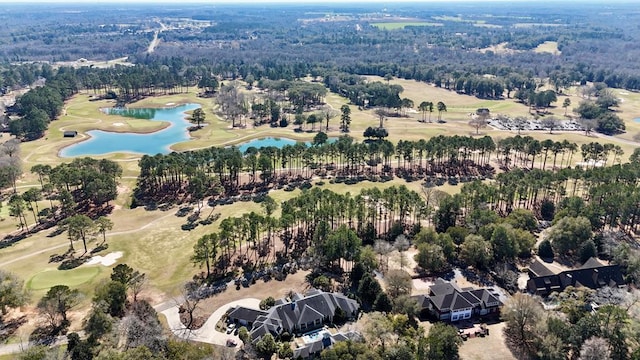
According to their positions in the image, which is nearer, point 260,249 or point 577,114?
point 260,249

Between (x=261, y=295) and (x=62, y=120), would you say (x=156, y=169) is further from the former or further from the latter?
(x=62, y=120)

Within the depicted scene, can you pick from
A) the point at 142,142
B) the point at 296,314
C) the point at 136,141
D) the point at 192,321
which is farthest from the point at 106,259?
the point at 136,141

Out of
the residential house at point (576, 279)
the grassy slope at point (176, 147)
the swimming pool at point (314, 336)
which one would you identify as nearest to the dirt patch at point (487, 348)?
the residential house at point (576, 279)

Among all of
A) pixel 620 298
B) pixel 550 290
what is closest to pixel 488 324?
pixel 550 290

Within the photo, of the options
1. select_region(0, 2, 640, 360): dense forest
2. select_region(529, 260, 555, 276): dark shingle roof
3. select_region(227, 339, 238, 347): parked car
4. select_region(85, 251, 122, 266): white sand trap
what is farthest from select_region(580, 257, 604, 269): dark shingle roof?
select_region(85, 251, 122, 266): white sand trap

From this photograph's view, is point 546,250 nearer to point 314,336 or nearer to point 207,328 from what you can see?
point 314,336
